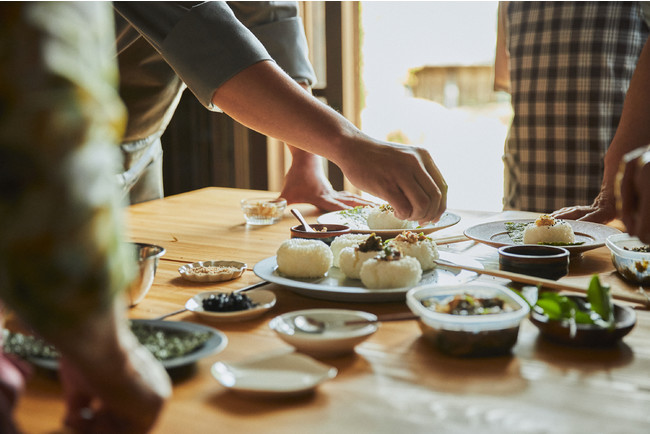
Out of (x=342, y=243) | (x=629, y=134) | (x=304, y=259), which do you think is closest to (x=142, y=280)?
(x=304, y=259)

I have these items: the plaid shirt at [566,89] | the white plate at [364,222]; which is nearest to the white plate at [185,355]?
the white plate at [364,222]

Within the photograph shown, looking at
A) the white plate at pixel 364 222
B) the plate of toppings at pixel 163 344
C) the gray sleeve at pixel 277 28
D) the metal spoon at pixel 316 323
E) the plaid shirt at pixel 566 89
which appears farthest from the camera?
the plaid shirt at pixel 566 89

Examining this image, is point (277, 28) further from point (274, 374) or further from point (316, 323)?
point (274, 374)

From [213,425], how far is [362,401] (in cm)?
18

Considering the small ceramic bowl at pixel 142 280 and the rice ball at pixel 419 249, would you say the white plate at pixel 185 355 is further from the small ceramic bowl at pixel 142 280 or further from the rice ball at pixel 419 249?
the rice ball at pixel 419 249

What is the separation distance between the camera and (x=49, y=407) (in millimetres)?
766

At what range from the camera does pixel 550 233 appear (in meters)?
1.50

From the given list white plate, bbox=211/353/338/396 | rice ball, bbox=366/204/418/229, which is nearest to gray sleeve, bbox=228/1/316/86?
rice ball, bbox=366/204/418/229

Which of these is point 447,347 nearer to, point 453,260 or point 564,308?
point 564,308

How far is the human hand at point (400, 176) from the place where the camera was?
136cm

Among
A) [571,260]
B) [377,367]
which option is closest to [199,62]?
[377,367]

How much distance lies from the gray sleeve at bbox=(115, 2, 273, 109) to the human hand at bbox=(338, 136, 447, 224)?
1.03 ft

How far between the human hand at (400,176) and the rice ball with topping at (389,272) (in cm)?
24

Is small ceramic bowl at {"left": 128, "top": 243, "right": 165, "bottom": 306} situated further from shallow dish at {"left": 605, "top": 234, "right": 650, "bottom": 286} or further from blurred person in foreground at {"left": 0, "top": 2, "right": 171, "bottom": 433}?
shallow dish at {"left": 605, "top": 234, "right": 650, "bottom": 286}
